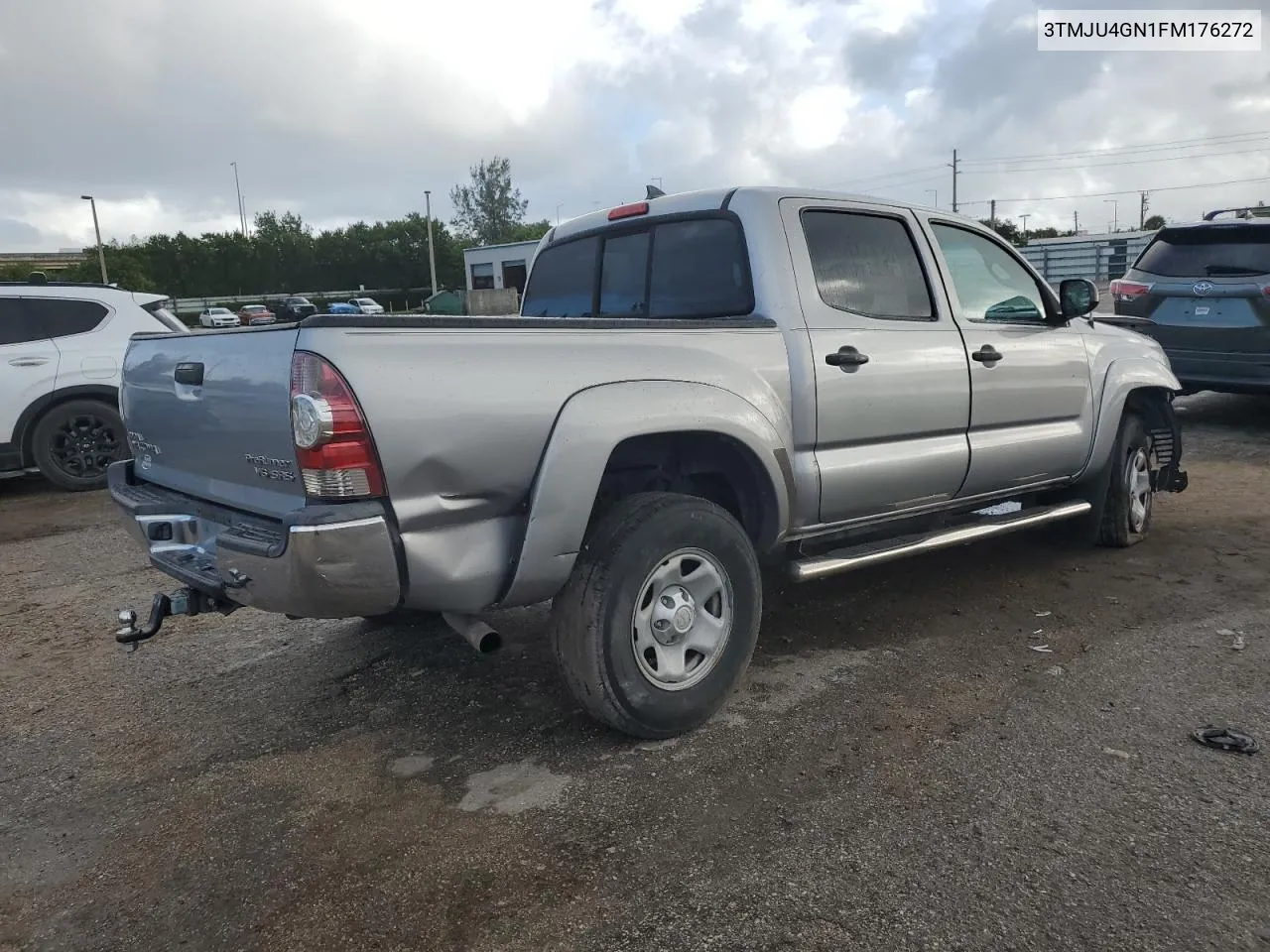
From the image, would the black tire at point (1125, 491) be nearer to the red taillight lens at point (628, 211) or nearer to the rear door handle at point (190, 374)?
the red taillight lens at point (628, 211)

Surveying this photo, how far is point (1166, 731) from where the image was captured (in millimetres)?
3293

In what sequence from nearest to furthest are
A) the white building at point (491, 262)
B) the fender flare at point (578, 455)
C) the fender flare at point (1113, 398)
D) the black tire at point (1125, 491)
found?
the fender flare at point (578, 455), the fender flare at point (1113, 398), the black tire at point (1125, 491), the white building at point (491, 262)

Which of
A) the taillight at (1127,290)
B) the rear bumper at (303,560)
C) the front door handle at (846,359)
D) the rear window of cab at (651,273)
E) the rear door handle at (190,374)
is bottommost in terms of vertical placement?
the rear bumper at (303,560)

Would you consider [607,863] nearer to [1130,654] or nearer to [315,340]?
[315,340]

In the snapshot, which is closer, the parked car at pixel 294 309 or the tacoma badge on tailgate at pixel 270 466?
the tacoma badge on tailgate at pixel 270 466

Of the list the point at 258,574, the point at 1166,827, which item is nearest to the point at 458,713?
the point at 258,574

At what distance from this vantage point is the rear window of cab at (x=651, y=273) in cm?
389

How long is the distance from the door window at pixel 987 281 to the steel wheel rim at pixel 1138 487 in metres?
1.24

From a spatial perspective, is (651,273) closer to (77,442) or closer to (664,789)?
(664,789)

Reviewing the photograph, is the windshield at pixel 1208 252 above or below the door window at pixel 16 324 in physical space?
above

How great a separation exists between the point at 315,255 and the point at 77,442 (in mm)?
68647

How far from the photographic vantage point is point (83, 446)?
8.21 metres

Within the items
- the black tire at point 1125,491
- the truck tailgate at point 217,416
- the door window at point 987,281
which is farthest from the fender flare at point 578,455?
the black tire at point 1125,491

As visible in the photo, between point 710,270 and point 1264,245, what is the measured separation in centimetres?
666
